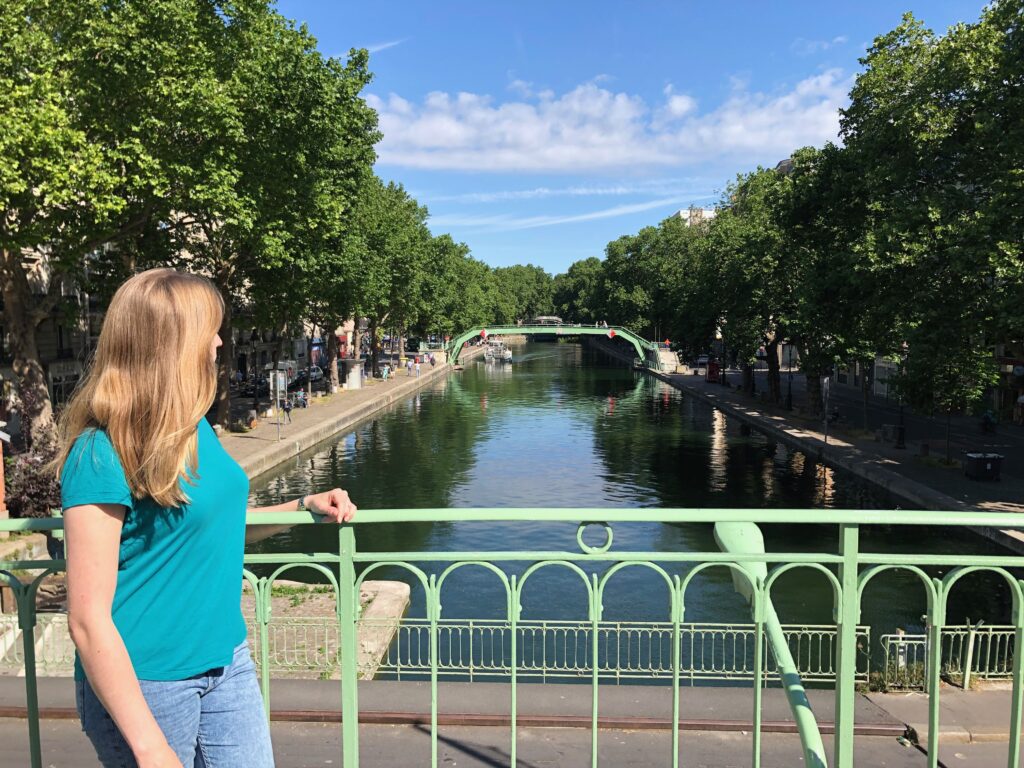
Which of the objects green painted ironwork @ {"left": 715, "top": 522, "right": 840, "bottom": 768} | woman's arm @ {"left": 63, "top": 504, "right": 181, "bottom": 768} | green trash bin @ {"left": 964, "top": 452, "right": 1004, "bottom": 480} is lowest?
green trash bin @ {"left": 964, "top": 452, "right": 1004, "bottom": 480}

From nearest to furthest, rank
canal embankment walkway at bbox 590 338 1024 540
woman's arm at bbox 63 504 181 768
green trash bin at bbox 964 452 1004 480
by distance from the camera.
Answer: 1. woman's arm at bbox 63 504 181 768
2. canal embankment walkway at bbox 590 338 1024 540
3. green trash bin at bbox 964 452 1004 480

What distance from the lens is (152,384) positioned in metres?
2.16

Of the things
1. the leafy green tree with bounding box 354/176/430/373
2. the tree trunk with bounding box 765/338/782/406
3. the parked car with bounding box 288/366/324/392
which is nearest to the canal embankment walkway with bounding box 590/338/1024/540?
the tree trunk with bounding box 765/338/782/406

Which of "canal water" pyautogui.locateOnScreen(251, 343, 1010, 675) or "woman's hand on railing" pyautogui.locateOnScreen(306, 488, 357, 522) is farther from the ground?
"woman's hand on railing" pyautogui.locateOnScreen(306, 488, 357, 522)

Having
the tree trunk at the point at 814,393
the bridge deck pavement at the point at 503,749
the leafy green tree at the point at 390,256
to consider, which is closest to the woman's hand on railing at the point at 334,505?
the bridge deck pavement at the point at 503,749

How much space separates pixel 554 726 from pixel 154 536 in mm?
4020

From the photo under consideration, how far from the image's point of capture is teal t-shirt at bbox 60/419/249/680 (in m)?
2.06

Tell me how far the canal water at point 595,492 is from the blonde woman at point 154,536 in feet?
40.6

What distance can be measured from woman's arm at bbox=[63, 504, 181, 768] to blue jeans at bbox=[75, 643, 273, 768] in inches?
7.5

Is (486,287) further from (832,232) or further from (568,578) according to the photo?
(568,578)

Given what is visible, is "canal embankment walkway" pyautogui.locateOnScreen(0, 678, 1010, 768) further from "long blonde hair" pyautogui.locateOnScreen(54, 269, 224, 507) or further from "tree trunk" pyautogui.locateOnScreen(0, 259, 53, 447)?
"tree trunk" pyautogui.locateOnScreen(0, 259, 53, 447)

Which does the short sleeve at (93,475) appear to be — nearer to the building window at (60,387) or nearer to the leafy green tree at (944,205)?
the leafy green tree at (944,205)

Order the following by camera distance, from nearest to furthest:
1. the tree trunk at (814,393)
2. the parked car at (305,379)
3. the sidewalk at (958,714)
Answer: the sidewalk at (958,714)
the tree trunk at (814,393)
the parked car at (305,379)

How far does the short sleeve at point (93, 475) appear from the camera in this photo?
199 centimetres
